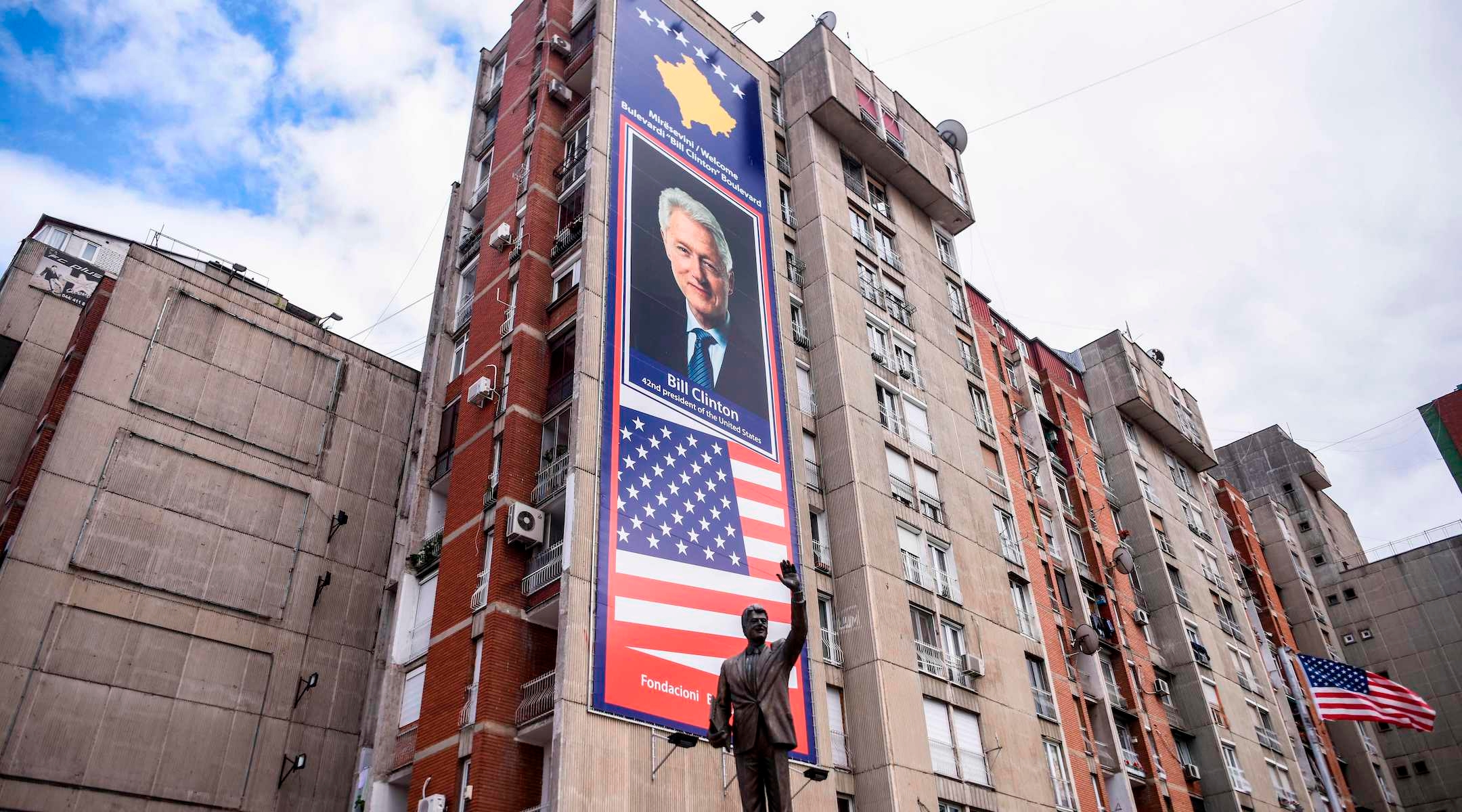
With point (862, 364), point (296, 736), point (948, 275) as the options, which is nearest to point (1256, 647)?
point (948, 275)

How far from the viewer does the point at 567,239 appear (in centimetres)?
3772

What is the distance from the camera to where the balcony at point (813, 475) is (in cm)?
3878

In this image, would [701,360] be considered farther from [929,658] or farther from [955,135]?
[955,135]

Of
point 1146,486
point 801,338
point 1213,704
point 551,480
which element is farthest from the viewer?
point 1146,486

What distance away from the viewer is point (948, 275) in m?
55.0

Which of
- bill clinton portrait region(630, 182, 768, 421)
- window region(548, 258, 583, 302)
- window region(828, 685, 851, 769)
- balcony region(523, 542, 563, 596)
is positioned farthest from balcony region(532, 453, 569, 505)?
window region(828, 685, 851, 769)

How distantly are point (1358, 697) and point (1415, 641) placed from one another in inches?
2119

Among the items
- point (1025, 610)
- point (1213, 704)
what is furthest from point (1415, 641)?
point (1025, 610)

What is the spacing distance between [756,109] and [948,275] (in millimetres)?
14194

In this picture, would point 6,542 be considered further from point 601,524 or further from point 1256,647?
point 1256,647

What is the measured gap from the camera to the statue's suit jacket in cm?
1527

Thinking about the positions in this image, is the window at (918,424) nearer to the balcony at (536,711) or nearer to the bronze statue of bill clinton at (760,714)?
the balcony at (536,711)

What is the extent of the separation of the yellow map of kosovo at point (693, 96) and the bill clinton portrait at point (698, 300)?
13.3 feet

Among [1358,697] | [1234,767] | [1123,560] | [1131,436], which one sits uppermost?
[1131,436]
